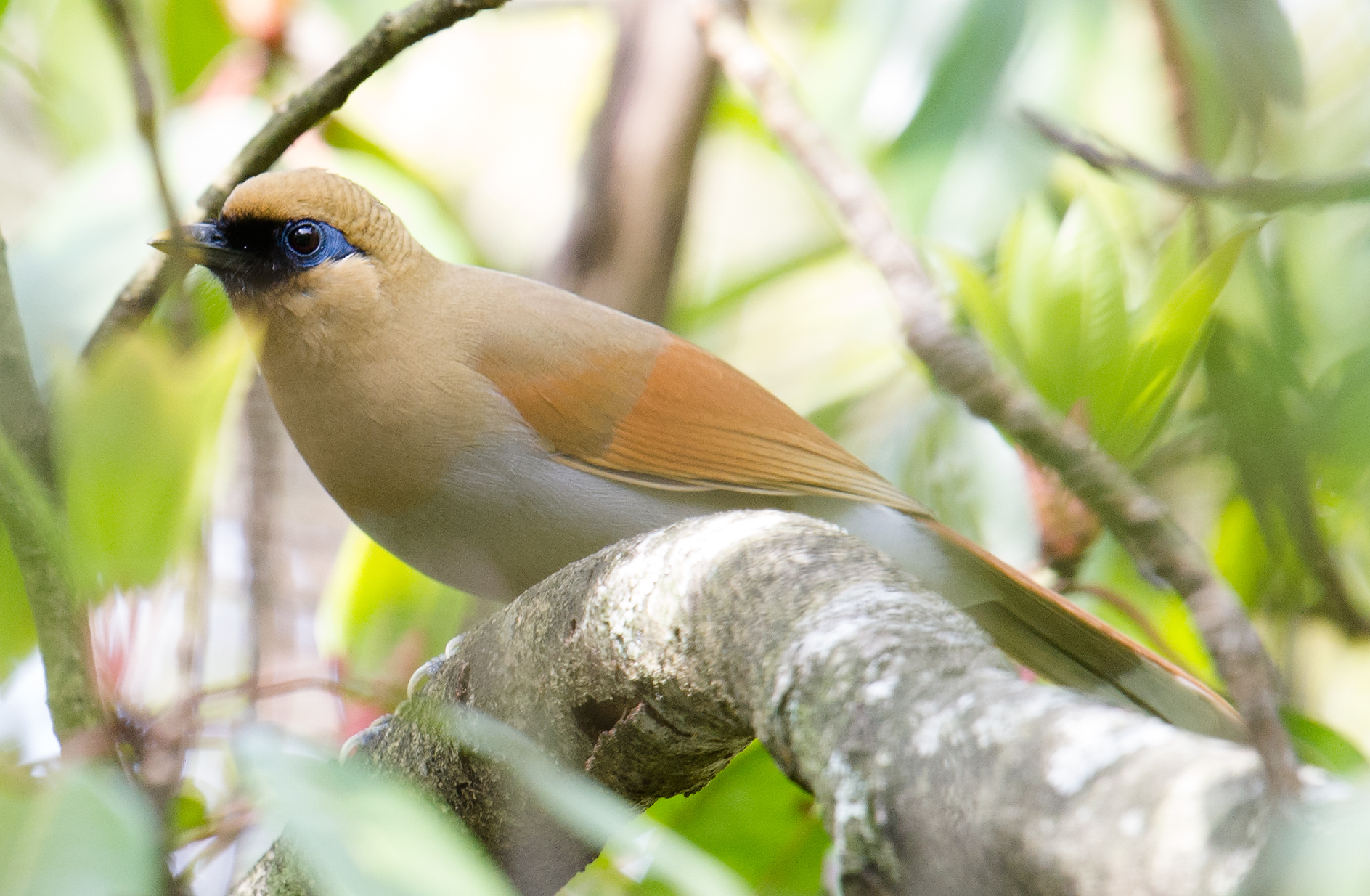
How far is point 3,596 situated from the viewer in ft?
4.85

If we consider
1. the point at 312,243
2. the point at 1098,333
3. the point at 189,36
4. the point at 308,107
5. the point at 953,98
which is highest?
the point at 189,36

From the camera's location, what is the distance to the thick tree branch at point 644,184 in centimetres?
358

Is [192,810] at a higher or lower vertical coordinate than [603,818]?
lower

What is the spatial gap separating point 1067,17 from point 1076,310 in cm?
98

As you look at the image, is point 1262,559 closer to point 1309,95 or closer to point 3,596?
point 1309,95

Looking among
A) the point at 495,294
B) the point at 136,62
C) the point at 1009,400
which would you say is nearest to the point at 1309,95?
the point at 1009,400

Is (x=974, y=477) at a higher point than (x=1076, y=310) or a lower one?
lower

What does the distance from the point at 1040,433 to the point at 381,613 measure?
1.99 m

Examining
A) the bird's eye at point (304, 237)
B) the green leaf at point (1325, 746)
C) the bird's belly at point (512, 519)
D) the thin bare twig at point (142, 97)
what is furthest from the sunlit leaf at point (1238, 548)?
the thin bare twig at point (142, 97)

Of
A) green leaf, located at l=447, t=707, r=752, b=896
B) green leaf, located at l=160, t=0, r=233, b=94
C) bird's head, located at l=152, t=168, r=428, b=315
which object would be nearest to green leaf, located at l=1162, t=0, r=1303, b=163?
green leaf, located at l=447, t=707, r=752, b=896

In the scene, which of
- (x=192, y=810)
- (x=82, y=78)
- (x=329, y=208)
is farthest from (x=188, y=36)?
(x=192, y=810)

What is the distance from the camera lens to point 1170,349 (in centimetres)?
186

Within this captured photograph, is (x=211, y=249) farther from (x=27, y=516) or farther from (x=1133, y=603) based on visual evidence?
(x=1133, y=603)

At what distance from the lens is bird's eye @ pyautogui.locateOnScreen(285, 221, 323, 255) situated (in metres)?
2.20
